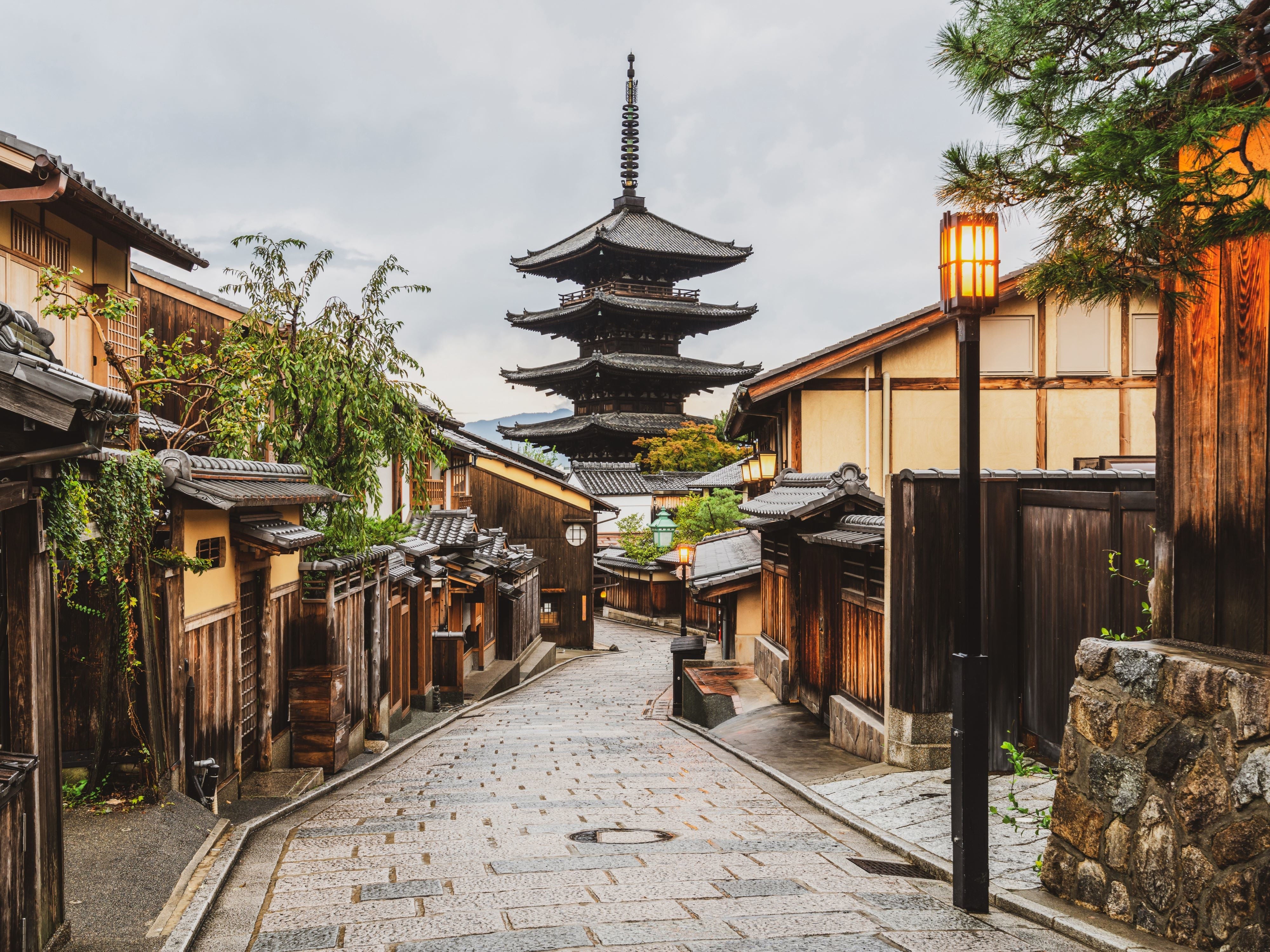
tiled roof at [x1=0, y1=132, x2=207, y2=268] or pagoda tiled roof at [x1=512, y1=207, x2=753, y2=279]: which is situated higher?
pagoda tiled roof at [x1=512, y1=207, x2=753, y2=279]

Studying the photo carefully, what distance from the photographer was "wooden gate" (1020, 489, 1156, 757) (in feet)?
23.8

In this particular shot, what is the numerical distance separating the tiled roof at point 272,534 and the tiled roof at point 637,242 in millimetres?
35606

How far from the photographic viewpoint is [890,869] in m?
6.86

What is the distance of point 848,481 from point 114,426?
29.7 feet

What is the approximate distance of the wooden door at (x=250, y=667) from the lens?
10344mm

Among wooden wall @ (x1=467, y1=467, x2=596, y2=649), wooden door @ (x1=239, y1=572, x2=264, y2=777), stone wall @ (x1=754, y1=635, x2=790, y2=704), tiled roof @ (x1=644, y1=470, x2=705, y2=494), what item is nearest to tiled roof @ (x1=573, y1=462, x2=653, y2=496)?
tiled roof @ (x1=644, y1=470, x2=705, y2=494)

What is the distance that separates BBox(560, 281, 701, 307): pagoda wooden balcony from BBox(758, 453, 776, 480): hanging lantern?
2677 centimetres

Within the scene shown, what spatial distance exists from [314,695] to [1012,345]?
13013mm

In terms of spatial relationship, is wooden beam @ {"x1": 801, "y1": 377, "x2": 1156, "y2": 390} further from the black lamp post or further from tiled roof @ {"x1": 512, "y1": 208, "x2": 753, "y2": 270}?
tiled roof @ {"x1": 512, "y1": 208, "x2": 753, "y2": 270}

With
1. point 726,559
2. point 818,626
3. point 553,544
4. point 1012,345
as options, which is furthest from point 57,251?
point 553,544

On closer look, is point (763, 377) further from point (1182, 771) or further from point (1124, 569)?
point (1182, 771)

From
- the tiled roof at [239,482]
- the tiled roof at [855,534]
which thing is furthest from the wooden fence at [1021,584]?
the tiled roof at [239,482]

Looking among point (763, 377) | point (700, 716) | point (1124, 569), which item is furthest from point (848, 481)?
point (700, 716)

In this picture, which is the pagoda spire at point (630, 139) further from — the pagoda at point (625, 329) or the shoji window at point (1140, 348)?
the shoji window at point (1140, 348)
